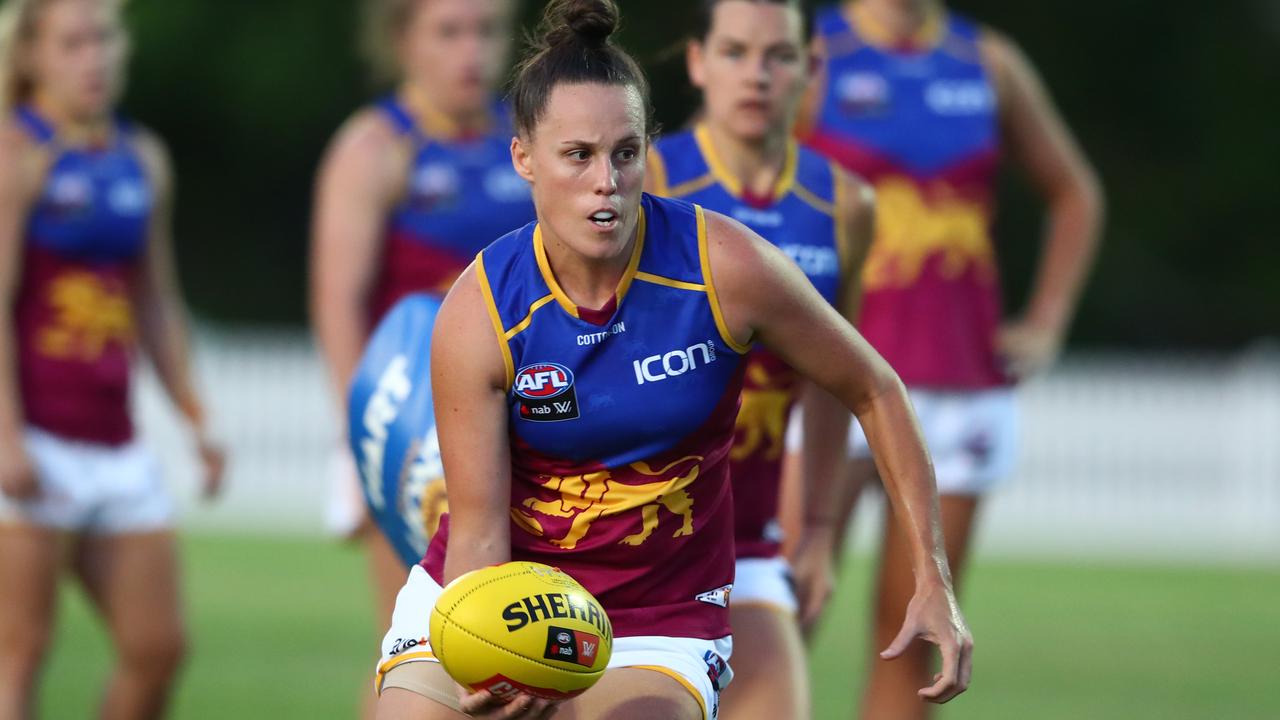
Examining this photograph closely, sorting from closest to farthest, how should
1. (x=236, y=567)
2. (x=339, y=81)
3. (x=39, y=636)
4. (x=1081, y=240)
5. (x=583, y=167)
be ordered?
1. (x=583, y=167)
2. (x=39, y=636)
3. (x=1081, y=240)
4. (x=236, y=567)
5. (x=339, y=81)

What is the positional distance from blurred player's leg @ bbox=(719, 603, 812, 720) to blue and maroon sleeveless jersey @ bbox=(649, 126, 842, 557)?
22 cm

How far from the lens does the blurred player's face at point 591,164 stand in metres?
3.85

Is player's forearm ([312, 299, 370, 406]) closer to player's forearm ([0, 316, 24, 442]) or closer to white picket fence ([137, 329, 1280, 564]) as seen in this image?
player's forearm ([0, 316, 24, 442])

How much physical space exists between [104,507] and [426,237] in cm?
148

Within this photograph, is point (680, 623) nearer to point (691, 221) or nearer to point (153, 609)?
point (691, 221)

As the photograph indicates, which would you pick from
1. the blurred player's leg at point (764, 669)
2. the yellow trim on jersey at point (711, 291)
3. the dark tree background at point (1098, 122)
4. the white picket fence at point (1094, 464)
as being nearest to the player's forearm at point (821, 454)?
the blurred player's leg at point (764, 669)

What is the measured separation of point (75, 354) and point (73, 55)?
103 cm

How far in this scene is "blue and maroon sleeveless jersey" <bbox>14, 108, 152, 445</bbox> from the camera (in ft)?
21.4

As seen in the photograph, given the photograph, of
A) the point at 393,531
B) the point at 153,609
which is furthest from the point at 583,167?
the point at 153,609

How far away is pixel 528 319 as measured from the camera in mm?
3889

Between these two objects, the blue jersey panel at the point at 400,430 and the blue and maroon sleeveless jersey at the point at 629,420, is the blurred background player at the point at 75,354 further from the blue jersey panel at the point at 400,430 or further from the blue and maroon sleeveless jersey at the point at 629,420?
the blue and maroon sleeveless jersey at the point at 629,420

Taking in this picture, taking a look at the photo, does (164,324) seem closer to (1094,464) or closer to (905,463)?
(905,463)

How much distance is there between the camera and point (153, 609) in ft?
21.5

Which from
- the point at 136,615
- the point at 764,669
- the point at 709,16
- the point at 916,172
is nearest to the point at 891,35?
the point at 916,172
